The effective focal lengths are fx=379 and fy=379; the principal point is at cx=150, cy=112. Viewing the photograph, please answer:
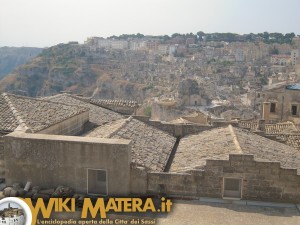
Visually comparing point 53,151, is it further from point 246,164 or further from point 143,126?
point 143,126

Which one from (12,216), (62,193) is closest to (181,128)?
(62,193)

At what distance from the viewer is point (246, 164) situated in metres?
12.3

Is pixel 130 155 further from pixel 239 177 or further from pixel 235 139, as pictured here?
pixel 235 139

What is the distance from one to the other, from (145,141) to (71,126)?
4192mm

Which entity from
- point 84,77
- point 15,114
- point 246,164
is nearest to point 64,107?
point 15,114

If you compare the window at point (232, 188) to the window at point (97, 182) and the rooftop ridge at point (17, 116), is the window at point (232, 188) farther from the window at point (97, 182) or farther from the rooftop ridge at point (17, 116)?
the rooftop ridge at point (17, 116)

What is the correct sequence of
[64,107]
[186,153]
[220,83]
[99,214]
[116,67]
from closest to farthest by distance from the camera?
1. [99,214]
2. [186,153]
3. [64,107]
4. [220,83]
5. [116,67]

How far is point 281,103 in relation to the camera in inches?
1593

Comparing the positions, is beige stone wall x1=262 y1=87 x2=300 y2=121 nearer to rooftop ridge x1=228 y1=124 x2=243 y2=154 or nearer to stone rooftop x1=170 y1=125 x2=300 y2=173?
stone rooftop x1=170 y1=125 x2=300 y2=173

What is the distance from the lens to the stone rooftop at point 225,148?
14.6 metres

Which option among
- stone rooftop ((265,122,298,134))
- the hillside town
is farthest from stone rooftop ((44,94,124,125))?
stone rooftop ((265,122,298,134))

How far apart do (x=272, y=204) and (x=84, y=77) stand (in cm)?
14502

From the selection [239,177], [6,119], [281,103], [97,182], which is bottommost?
[281,103]

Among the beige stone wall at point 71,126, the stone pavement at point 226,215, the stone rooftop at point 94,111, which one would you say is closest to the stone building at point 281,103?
the stone rooftop at point 94,111
